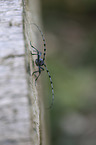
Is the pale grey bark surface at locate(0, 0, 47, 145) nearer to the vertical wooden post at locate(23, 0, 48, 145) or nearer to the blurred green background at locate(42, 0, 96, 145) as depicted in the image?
the vertical wooden post at locate(23, 0, 48, 145)

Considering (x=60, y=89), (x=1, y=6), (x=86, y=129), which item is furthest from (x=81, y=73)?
(x=1, y=6)

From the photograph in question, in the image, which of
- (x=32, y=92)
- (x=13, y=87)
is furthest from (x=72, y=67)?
(x=13, y=87)

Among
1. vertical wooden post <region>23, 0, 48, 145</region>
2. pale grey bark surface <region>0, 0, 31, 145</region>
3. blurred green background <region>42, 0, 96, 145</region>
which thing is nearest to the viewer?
pale grey bark surface <region>0, 0, 31, 145</region>

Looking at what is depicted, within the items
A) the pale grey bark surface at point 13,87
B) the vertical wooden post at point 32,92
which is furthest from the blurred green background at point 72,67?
the pale grey bark surface at point 13,87

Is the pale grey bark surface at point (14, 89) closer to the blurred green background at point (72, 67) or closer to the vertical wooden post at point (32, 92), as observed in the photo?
the vertical wooden post at point (32, 92)

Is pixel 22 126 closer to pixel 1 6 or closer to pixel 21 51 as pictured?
pixel 21 51

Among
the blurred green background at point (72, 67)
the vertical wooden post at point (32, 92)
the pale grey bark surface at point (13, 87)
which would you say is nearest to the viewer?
the pale grey bark surface at point (13, 87)

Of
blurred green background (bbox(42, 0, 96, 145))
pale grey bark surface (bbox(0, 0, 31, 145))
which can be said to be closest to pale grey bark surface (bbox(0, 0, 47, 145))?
pale grey bark surface (bbox(0, 0, 31, 145))

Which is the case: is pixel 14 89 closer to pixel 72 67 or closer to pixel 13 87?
pixel 13 87
